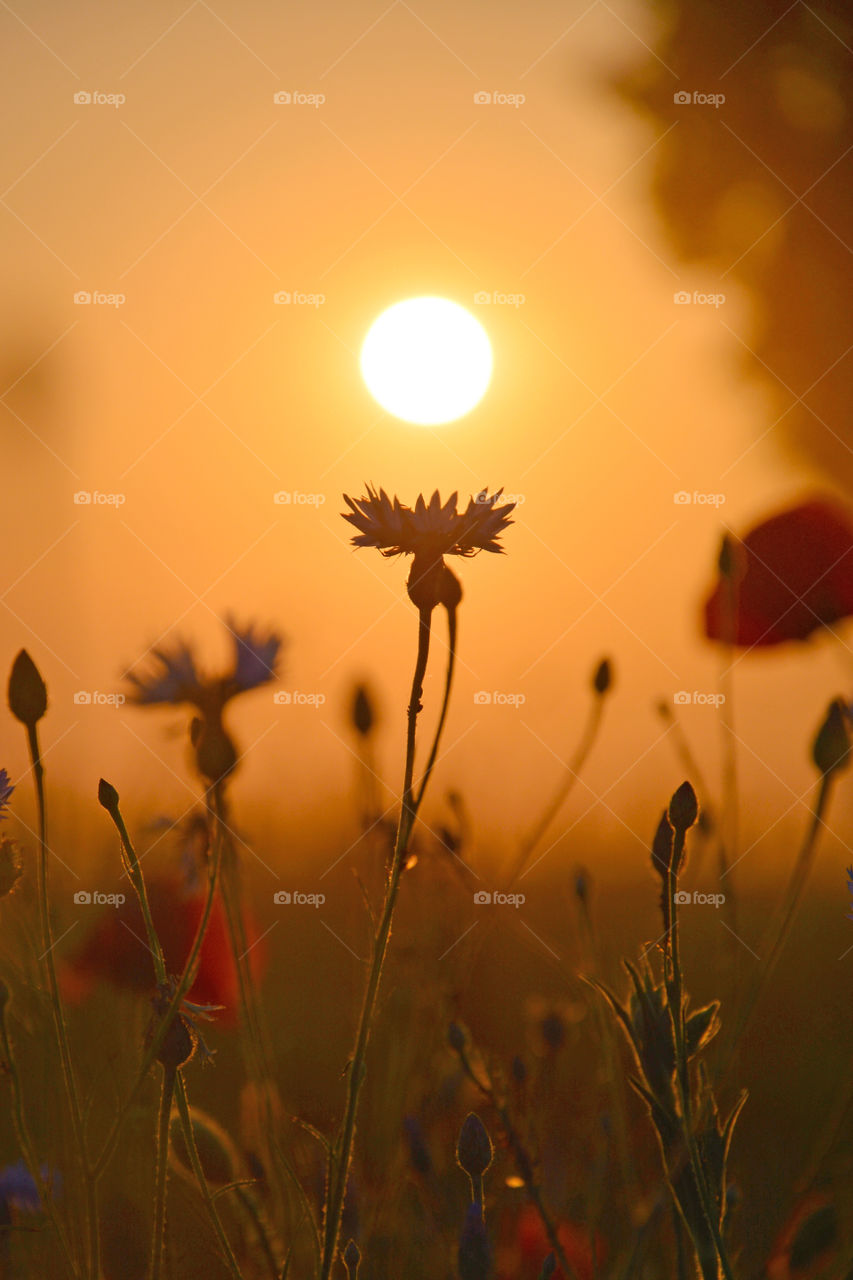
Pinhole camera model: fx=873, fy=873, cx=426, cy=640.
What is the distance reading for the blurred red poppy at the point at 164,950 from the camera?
2.47 ft

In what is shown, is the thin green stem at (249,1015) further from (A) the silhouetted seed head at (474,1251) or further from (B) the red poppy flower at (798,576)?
(B) the red poppy flower at (798,576)

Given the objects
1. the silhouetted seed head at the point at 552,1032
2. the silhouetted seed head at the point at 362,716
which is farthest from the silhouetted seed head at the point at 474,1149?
the silhouetted seed head at the point at 362,716

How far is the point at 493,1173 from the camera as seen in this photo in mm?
748

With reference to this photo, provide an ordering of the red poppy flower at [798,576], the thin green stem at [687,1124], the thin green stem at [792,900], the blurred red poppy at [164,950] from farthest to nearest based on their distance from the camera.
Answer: the red poppy flower at [798,576] < the blurred red poppy at [164,950] < the thin green stem at [792,900] < the thin green stem at [687,1124]

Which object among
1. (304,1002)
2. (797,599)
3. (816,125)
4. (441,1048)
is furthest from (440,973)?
(816,125)

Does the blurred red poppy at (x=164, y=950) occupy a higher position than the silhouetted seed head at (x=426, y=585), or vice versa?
the silhouetted seed head at (x=426, y=585)

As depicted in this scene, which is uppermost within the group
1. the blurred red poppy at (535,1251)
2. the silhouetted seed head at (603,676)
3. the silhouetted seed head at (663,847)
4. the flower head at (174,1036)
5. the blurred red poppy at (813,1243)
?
the silhouetted seed head at (603,676)

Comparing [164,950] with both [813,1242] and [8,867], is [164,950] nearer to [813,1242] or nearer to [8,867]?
[8,867]

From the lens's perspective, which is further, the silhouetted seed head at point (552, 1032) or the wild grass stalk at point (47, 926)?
the silhouetted seed head at point (552, 1032)

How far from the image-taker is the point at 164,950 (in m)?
0.79

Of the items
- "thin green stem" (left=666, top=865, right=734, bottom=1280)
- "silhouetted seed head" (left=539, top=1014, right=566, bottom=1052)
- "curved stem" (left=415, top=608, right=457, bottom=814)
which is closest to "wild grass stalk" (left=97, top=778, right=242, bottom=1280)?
"curved stem" (left=415, top=608, right=457, bottom=814)

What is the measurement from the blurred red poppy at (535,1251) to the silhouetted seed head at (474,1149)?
0.20 meters

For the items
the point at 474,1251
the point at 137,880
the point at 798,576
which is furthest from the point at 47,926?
the point at 798,576

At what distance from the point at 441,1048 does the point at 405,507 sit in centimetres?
49
